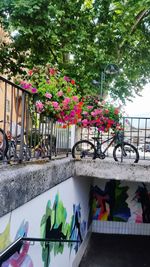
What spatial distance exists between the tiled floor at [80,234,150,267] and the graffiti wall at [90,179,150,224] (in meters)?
0.55

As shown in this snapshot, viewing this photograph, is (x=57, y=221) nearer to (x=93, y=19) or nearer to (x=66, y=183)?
(x=66, y=183)

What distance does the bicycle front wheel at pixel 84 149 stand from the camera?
21.0ft

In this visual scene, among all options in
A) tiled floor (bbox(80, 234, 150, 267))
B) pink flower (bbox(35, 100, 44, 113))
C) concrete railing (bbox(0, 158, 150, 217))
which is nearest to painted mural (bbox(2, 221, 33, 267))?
concrete railing (bbox(0, 158, 150, 217))

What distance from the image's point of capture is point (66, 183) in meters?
4.87

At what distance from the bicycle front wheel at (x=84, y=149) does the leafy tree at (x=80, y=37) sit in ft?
7.36

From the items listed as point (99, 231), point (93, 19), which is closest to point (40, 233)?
point (99, 231)

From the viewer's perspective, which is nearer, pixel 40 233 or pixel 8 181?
pixel 8 181

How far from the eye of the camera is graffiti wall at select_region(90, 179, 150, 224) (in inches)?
353

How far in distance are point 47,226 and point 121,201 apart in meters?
5.55

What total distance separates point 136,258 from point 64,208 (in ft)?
11.6

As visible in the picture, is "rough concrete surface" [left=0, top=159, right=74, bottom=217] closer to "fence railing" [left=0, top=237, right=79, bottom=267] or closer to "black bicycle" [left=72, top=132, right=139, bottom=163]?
"fence railing" [left=0, top=237, right=79, bottom=267]

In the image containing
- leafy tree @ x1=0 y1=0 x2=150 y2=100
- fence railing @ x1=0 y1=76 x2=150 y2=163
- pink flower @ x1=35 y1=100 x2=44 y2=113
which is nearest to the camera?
fence railing @ x1=0 y1=76 x2=150 y2=163

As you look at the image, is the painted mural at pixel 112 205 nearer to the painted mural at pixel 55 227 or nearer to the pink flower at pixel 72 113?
the painted mural at pixel 55 227

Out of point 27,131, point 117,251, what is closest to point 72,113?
point 27,131
